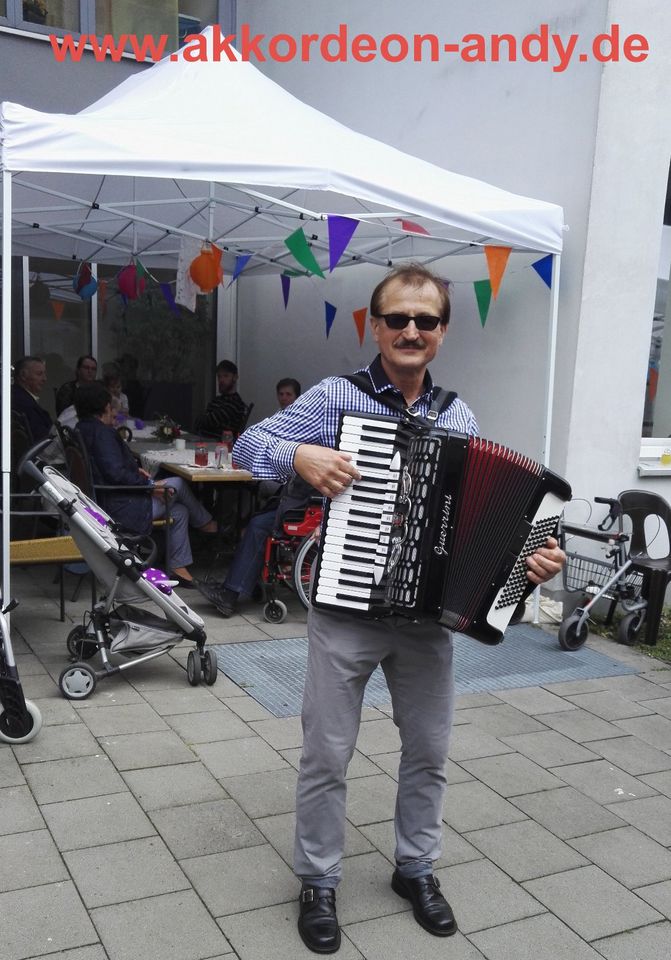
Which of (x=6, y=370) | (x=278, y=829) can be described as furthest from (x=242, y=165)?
(x=278, y=829)

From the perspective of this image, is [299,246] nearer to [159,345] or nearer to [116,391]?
[116,391]

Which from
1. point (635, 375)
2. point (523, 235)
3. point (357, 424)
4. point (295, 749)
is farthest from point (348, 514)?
point (635, 375)

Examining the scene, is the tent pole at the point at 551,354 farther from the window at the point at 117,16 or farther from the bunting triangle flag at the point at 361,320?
the window at the point at 117,16

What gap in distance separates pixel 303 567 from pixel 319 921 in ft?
10.8

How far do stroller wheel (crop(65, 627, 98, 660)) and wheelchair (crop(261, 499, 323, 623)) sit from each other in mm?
1435

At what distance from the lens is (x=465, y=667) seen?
490 centimetres

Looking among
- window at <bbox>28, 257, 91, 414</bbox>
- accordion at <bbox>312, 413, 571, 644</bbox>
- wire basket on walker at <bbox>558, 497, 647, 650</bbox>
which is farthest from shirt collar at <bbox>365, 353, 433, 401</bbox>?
window at <bbox>28, 257, 91, 414</bbox>

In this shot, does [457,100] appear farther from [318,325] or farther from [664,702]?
[664,702]

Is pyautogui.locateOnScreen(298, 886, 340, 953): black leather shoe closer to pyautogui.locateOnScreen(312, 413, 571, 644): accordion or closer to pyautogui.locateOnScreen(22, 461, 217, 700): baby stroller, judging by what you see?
pyautogui.locateOnScreen(312, 413, 571, 644): accordion

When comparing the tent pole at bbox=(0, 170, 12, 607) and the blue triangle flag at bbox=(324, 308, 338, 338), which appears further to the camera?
the blue triangle flag at bbox=(324, 308, 338, 338)

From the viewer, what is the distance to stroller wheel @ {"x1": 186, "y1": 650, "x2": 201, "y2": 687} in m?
4.29

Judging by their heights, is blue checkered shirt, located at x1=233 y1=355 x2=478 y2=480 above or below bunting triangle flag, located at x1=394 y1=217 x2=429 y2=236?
below

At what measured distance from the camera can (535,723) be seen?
417cm

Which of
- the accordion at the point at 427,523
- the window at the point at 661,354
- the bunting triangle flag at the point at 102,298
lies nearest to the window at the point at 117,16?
the bunting triangle flag at the point at 102,298
